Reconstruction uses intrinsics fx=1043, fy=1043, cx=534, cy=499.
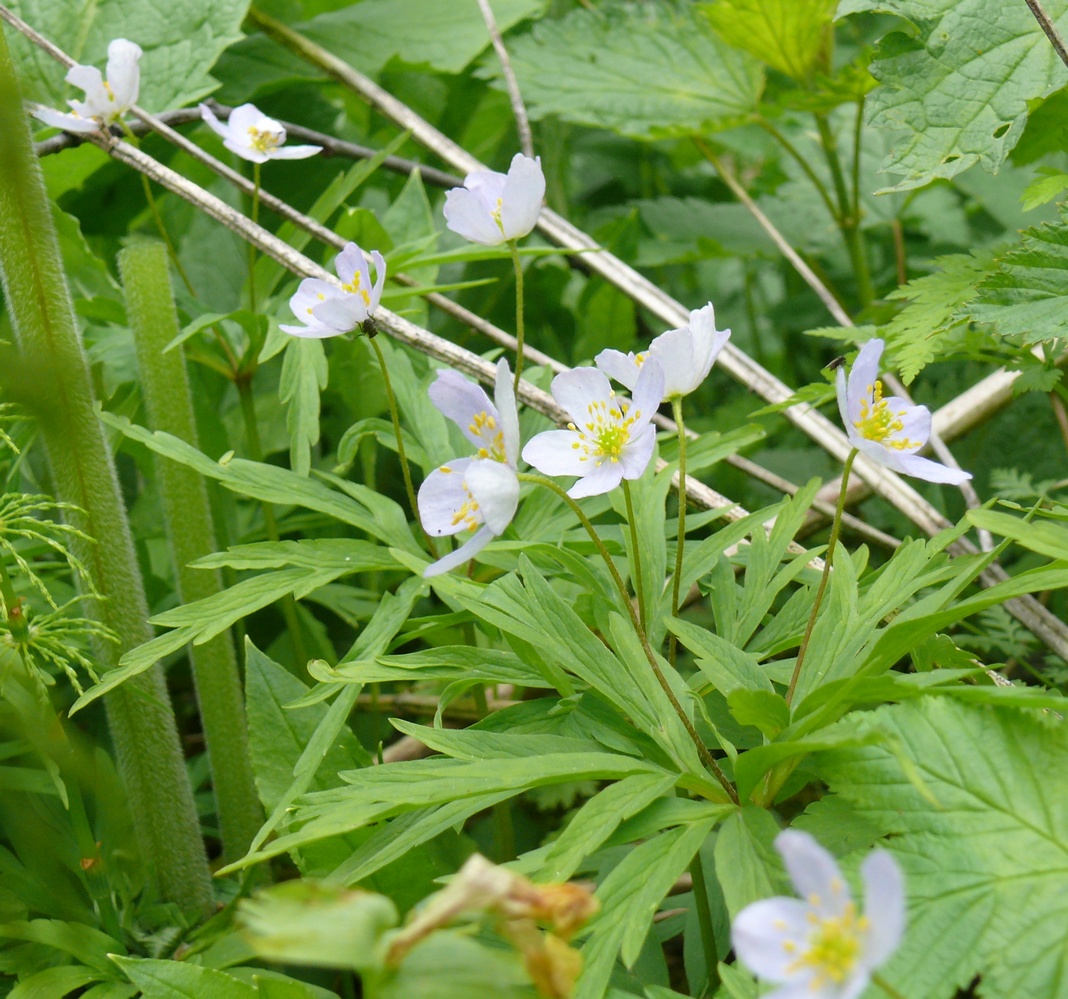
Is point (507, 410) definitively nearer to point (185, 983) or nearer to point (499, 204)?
point (499, 204)

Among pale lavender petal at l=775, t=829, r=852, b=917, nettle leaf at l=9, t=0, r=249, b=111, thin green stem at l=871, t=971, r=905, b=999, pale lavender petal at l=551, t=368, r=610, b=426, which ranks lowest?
thin green stem at l=871, t=971, r=905, b=999

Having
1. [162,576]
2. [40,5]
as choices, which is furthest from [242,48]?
[162,576]

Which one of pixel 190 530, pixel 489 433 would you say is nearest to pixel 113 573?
pixel 190 530

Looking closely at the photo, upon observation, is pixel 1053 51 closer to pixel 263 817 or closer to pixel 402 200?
pixel 402 200

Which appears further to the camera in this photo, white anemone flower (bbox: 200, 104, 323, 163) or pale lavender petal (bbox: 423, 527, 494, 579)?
white anemone flower (bbox: 200, 104, 323, 163)

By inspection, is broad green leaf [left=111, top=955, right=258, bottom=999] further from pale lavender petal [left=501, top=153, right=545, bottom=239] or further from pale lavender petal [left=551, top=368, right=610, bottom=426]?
pale lavender petal [left=501, top=153, right=545, bottom=239]

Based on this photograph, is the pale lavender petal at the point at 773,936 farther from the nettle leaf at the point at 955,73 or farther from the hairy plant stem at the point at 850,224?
the hairy plant stem at the point at 850,224

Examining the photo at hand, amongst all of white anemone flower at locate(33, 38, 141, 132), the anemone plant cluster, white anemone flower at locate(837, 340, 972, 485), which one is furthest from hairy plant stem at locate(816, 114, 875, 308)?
white anemone flower at locate(33, 38, 141, 132)
